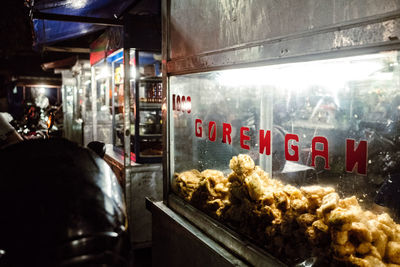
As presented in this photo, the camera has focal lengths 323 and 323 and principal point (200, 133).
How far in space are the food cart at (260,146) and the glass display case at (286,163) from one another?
0.01 m

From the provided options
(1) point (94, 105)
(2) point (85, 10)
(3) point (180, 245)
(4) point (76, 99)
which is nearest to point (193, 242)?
(3) point (180, 245)

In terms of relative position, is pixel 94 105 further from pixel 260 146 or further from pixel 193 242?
pixel 260 146

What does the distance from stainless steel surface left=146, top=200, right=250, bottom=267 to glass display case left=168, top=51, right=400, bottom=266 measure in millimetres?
260

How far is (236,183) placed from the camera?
10.7 feet

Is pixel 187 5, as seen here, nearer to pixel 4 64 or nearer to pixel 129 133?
pixel 129 133

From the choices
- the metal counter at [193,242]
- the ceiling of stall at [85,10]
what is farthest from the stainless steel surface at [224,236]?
the ceiling of stall at [85,10]

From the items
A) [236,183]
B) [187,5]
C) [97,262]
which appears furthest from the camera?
[187,5]

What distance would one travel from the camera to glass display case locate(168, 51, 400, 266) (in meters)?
2.24

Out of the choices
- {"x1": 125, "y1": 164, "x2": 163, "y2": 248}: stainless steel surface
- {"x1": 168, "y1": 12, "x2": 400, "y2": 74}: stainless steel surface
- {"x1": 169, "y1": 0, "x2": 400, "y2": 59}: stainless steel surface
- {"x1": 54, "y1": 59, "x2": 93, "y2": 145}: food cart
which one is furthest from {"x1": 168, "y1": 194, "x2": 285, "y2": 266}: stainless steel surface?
{"x1": 54, "y1": 59, "x2": 93, "y2": 145}: food cart

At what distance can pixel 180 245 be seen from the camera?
11.7ft

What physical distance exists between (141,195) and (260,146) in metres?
3.32

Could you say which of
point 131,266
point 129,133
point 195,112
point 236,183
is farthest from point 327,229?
point 129,133

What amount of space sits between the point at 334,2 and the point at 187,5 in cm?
207

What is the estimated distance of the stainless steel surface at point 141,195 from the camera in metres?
5.77
